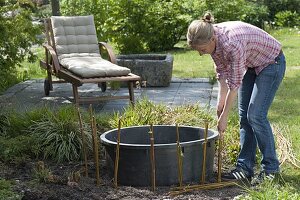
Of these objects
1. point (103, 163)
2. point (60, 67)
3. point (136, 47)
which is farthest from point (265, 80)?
point (136, 47)

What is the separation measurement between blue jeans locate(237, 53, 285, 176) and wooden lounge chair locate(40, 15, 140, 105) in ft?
9.77

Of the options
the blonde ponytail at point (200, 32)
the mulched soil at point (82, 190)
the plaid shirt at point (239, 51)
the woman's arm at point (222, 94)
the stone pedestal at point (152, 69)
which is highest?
the blonde ponytail at point (200, 32)

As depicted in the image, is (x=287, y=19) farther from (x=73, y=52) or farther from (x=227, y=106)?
(x=227, y=106)

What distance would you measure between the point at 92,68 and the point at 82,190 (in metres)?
3.40

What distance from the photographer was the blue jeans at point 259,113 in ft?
15.8

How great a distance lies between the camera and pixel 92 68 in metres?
8.01

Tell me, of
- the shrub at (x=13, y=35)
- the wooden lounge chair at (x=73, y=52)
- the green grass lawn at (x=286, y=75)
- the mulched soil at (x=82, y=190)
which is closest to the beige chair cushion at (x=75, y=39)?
the wooden lounge chair at (x=73, y=52)

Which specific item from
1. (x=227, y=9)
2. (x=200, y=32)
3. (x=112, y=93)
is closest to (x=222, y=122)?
(x=200, y=32)

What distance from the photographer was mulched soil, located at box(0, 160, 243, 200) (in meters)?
4.61

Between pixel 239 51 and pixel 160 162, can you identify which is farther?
pixel 160 162

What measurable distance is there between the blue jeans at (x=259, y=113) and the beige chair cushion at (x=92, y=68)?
120 inches

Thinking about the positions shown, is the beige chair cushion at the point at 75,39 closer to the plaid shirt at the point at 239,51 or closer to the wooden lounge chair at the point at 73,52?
the wooden lounge chair at the point at 73,52

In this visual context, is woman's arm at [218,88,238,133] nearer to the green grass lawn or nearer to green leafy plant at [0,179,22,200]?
the green grass lawn

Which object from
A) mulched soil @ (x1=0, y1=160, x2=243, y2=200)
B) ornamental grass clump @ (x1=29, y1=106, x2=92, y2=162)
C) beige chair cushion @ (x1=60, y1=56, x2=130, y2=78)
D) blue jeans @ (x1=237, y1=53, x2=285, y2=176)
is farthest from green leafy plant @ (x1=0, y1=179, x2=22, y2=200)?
beige chair cushion @ (x1=60, y1=56, x2=130, y2=78)
